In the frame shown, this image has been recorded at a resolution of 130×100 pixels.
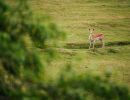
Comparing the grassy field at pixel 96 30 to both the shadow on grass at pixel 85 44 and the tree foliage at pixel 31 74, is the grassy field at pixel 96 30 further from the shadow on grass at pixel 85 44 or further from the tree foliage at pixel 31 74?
the tree foliage at pixel 31 74

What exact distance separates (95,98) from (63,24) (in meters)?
31.5

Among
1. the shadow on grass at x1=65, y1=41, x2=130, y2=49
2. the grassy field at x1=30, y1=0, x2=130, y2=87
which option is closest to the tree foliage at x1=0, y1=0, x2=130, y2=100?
the grassy field at x1=30, y1=0, x2=130, y2=87

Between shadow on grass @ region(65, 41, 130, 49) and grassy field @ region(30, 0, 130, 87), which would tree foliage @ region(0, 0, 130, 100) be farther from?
shadow on grass @ region(65, 41, 130, 49)

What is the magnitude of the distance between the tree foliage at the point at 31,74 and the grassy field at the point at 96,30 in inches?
30.6

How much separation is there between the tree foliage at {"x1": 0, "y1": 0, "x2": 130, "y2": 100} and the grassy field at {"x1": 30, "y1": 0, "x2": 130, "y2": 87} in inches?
30.6

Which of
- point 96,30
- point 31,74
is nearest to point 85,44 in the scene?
point 96,30

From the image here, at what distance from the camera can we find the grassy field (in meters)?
27.6

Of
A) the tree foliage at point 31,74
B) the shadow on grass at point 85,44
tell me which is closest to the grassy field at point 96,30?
the shadow on grass at point 85,44

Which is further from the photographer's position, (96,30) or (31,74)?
(96,30)

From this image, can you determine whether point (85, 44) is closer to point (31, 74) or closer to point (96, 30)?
point (96, 30)

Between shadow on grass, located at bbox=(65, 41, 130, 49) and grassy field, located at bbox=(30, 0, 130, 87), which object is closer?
grassy field, located at bbox=(30, 0, 130, 87)

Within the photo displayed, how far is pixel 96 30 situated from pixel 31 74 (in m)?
30.3

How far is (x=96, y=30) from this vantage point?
129 ft

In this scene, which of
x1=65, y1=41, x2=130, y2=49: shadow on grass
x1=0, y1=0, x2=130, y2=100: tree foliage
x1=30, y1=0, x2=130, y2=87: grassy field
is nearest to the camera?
x1=0, y1=0, x2=130, y2=100: tree foliage
